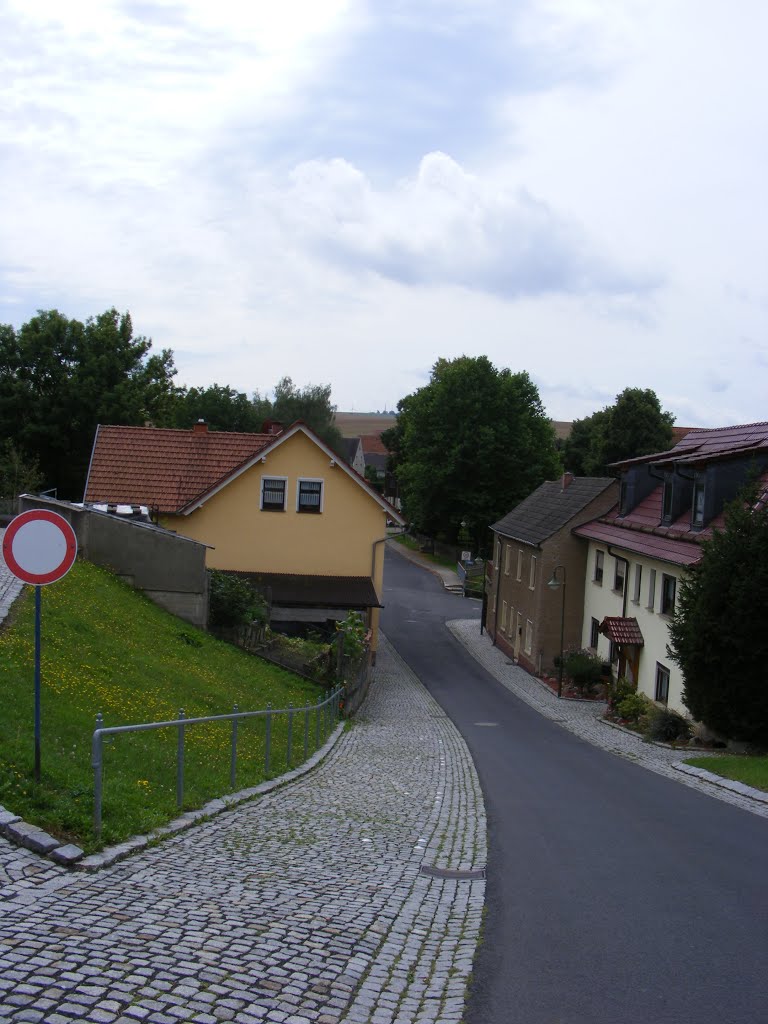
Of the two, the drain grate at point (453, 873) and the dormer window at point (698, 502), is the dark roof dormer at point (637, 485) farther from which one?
the drain grate at point (453, 873)

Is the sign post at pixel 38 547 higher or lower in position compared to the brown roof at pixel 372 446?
lower

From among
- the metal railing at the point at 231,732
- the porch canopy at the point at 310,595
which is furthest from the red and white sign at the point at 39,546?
the porch canopy at the point at 310,595

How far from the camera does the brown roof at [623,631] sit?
2755 centimetres

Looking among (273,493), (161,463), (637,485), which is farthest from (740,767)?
(161,463)

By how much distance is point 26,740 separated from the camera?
362 inches

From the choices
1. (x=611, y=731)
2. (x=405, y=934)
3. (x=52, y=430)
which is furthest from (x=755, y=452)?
(x=52, y=430)

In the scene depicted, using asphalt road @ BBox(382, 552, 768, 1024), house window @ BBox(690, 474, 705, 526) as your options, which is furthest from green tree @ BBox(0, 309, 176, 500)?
asphalt road @ BBox(382, 552, 768, 1024)

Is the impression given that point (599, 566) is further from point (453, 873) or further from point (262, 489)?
point (453, 873)

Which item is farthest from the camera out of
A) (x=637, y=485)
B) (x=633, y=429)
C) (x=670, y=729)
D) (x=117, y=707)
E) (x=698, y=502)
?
(x=633, y=429)

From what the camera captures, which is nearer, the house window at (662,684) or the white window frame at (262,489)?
the house window at (662,684)

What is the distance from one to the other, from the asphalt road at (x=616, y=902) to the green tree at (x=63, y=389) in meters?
39.4

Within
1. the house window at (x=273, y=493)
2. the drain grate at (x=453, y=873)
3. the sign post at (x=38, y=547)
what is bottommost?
the drain grate at (x=453, y=873)

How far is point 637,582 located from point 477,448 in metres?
37.5

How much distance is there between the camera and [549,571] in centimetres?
3584
